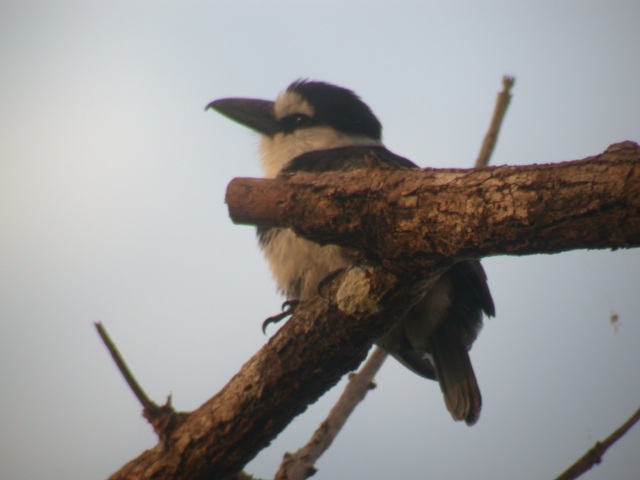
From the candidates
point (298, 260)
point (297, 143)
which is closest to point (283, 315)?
point (298, 260)

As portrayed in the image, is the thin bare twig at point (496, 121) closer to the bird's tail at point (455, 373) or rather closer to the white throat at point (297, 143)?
the white throat at point (297, 143)

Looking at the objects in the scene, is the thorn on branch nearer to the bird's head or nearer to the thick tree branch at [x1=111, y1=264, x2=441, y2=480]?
the thick tree branch at [x1=111, y1=264, x2=441, y2=480]

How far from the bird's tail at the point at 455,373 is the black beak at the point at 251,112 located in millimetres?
1394

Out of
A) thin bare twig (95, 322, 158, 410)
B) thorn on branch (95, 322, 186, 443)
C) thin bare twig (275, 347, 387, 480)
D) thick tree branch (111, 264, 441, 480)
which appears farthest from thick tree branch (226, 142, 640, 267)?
thin bare twig (275, 347, 387, 480)

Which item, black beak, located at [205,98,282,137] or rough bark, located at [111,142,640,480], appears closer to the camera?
rough bark, located at [111,142,640,480]

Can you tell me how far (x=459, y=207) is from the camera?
181 cm

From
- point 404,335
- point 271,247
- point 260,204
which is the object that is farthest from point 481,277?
point 260,204

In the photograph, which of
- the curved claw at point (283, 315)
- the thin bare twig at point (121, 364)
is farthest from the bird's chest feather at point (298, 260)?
the thin bare twig at point (121, 364)

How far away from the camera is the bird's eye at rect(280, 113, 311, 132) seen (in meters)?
3.75

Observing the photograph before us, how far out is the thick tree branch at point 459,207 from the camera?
158 cm

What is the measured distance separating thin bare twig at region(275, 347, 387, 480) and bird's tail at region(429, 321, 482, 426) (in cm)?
28

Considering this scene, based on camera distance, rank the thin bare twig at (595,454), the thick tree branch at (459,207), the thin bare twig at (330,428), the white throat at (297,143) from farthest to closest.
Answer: the white throat at (297,143) < the thin bare twig at (330,428) < the thin bare twig at (595,454) < the thick tree branch at (459,207)

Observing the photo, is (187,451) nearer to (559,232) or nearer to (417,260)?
(417,260)

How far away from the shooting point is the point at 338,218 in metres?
1.97
